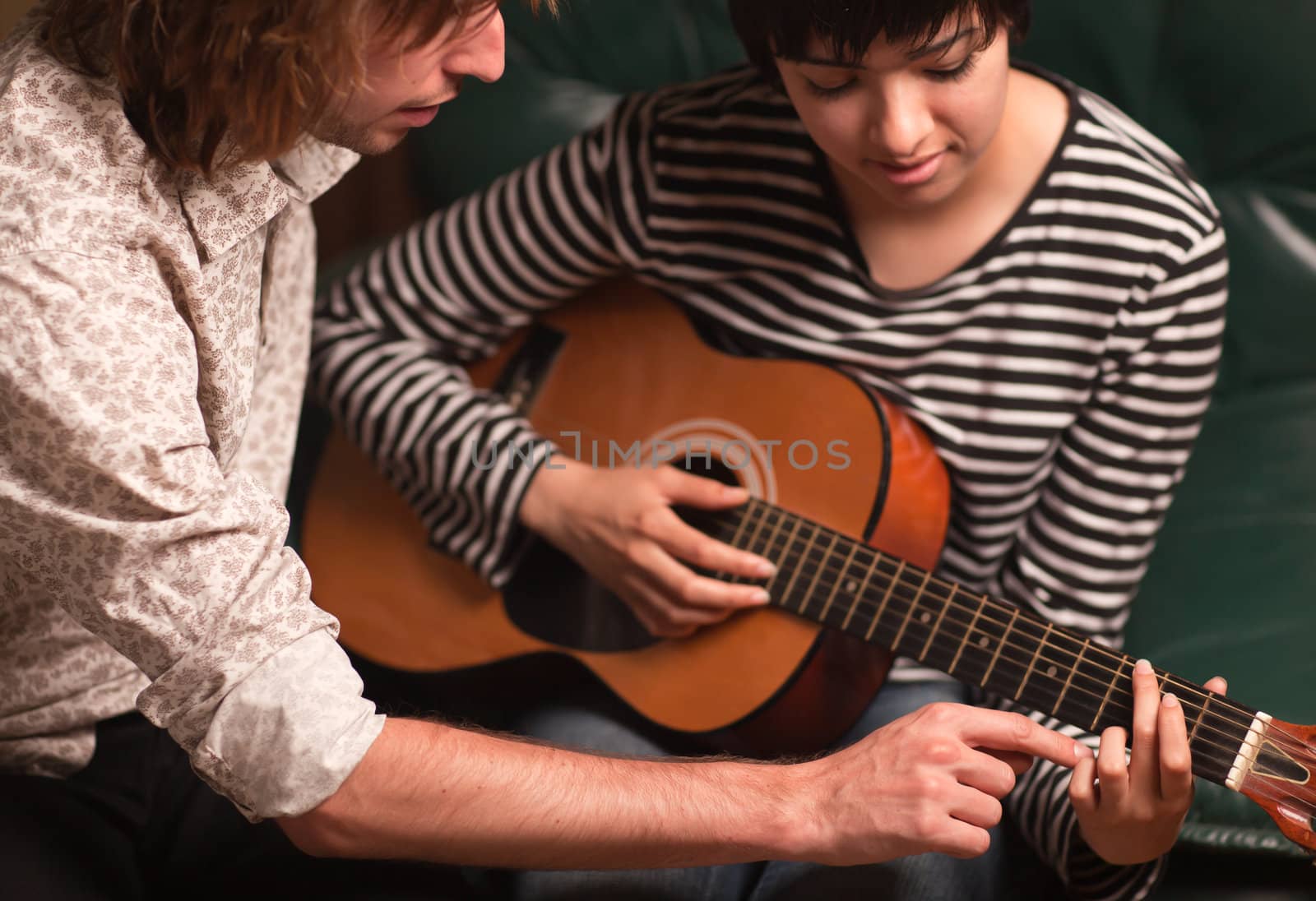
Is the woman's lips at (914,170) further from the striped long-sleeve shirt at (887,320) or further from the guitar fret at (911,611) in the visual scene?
the guitar fret at (911,611)

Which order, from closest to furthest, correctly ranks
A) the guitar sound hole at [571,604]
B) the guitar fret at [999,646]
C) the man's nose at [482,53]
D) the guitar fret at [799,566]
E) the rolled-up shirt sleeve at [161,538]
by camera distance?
the rolled-up shirt sleeve at [161,538]
the man's nose at [482,53]
the guitar fret at [999,646]
the guitar fret at [799,566]
the guitar sound hole at [571,604]

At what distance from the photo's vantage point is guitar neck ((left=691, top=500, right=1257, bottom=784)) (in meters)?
0.85

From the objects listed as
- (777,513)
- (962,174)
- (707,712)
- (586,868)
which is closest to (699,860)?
(586,868)

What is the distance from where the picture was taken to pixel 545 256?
1.18 meters

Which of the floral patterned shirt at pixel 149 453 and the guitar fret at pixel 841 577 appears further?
the guitar fret at pixel 841 577

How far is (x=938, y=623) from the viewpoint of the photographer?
95 cm

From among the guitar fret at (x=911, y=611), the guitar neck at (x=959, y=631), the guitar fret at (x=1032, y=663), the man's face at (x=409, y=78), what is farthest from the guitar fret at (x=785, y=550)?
the man's face at (x=409, y=78)

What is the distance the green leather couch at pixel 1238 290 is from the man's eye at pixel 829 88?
0.48 metres

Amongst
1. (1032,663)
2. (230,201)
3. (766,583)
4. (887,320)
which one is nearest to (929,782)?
(1032,663)

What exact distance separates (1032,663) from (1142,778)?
0.37ft

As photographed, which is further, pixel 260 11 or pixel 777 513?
pixel 777 513

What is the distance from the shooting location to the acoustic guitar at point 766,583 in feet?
2.94

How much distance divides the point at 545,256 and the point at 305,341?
253 millimetres

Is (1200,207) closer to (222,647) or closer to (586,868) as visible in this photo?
(586,868)
